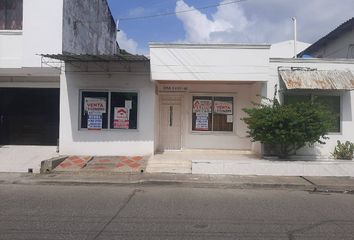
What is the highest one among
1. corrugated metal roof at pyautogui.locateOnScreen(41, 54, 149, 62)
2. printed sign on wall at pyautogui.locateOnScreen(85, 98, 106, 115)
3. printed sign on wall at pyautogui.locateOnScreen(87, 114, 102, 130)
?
corrugated metal roof at pyautogui.locateOnScreen(41, 54, 149, 62)

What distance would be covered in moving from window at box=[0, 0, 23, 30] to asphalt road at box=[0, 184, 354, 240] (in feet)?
24.4

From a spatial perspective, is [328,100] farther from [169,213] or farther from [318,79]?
[169,213]

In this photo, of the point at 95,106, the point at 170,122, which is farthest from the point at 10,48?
the point at 170,122

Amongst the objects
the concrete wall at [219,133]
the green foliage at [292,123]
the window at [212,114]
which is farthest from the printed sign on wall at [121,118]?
the green foliage at [292,123]

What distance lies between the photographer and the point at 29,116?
60.3 feet

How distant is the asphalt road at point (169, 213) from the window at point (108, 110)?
454 cm

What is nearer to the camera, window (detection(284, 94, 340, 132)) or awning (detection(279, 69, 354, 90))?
awning (detection(279, 69, 354, 90))

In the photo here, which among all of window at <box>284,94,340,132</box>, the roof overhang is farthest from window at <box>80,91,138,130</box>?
window at <box>284,94,340,132</box>

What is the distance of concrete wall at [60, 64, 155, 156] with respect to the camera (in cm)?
1590

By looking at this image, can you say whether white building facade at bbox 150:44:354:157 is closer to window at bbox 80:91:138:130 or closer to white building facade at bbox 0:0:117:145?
window at bbox 80:91:138:130

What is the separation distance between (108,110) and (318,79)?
292 inches

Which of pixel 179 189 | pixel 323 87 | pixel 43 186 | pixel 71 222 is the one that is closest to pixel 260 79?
pixel 323 87

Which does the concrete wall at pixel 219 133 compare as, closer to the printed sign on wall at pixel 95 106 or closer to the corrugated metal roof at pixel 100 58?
the printed sign on wall at pixel 95 106

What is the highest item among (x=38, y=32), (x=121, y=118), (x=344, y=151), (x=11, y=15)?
(x=11, y=15)
